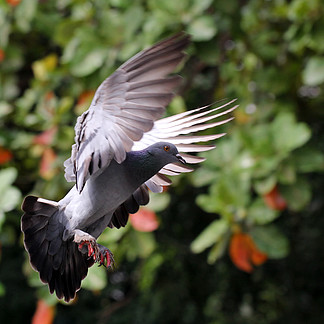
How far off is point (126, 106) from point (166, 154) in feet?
0.29

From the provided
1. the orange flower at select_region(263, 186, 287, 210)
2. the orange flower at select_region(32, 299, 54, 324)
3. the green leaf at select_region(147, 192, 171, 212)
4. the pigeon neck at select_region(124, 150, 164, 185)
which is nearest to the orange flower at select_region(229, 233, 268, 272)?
the orange flower at select_region(263, 186, 287, 210)

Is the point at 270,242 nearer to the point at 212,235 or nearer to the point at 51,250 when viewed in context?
the point at 212,235

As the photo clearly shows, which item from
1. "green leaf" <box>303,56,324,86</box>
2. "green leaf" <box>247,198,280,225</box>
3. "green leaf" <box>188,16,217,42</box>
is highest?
"green leaf" <box>188,16,217,42</box>

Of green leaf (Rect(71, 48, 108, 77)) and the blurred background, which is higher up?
green leaf (Rect(71, 48, 108, 77))

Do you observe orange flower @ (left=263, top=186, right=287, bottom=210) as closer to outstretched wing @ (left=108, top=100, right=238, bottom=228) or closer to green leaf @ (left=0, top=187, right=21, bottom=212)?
green leaf @ (left=0, top=187, right=21, bottom=212)

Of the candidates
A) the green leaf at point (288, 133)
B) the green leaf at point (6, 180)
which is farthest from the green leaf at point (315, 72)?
the green leaf at point (6, 180)

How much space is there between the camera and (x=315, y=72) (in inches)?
77.7

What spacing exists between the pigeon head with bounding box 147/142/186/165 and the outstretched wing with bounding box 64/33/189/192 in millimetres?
69

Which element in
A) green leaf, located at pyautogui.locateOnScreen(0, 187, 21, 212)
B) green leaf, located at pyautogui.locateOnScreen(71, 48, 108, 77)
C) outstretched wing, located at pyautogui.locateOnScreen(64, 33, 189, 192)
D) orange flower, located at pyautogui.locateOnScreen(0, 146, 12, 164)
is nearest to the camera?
outstretched wing, located at pyautogui.locateOnScreen(64, 33, 189, 192)

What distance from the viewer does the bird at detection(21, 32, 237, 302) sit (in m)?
0.73

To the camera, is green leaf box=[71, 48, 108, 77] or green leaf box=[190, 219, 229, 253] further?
green leaf box=[71, 48, 108, 77]

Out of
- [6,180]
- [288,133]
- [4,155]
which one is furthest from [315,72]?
[4,155]

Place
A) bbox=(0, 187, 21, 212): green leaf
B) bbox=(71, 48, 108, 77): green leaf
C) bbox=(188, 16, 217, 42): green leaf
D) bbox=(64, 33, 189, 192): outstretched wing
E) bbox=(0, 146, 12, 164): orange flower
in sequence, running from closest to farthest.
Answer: bbox=(64, 33, 189, 192): outstretched wing
bbox=(0, 187, 21, 212): green leaf
bbox=(188, 16, 217, 42): green leaf
bbox=(71, 48, 108, 77): green leaf
bbox=(0, 146, 12, 164): orange flower

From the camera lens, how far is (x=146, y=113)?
2.44 ft
